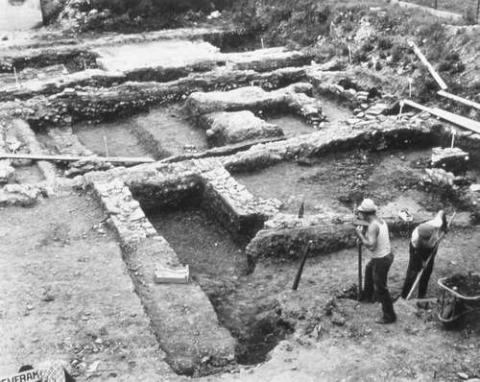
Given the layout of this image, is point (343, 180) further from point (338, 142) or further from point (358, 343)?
point (358, 343)

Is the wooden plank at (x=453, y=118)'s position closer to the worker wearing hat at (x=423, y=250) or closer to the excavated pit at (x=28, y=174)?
the worker wearing hat at (x=423, y=250)

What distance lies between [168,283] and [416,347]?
3.48 metres

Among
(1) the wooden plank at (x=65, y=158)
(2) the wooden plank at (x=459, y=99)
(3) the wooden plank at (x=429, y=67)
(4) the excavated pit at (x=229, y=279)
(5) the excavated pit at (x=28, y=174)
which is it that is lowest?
(4) the excavated pit at (x=229, y=279)

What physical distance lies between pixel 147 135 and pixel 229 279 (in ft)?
21.7

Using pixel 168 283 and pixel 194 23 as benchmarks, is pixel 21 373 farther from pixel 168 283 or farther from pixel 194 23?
pixel 194 23

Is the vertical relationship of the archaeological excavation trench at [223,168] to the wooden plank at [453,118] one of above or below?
below

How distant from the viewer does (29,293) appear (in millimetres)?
8234

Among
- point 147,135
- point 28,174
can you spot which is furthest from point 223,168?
point 28,174

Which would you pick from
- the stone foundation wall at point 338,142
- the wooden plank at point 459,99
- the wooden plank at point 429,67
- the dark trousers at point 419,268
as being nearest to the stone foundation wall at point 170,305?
the dark trousers at point 419,268

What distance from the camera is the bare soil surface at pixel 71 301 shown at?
6953mm

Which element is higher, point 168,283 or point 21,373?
point 21,373

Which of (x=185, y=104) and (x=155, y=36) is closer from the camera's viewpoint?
(x=185, y=104)

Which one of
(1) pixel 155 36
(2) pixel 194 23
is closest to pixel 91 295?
(1) pixel 155 36

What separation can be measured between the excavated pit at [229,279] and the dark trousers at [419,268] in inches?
69.6
